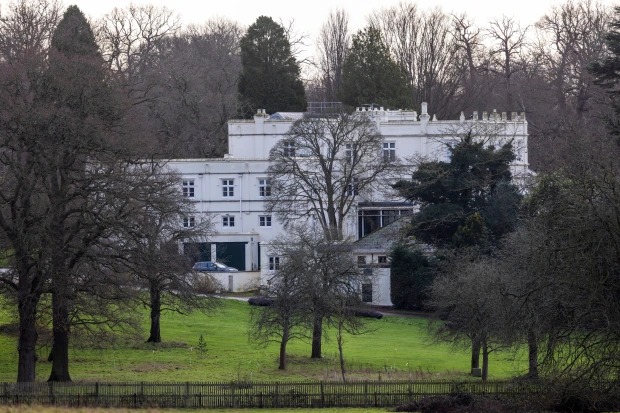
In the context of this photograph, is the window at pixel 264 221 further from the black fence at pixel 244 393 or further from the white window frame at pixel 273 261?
the black fence at pixel 244 393

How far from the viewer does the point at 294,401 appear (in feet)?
124

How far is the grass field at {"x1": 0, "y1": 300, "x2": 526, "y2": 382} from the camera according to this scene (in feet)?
146

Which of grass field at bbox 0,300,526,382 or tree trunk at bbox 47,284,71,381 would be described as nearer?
tree trunk at bbox 47,284,71,381

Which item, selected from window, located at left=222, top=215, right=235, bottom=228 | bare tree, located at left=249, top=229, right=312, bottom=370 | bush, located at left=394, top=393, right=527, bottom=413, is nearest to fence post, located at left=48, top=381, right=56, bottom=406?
bush, located at left=394, top=393, right=527, bottom=413

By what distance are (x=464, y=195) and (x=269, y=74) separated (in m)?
35.8

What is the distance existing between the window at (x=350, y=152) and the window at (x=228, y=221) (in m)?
9.21

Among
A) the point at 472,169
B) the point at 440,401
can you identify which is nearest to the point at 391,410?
the point at 440,401

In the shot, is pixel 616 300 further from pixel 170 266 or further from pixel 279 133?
pixel 279 133

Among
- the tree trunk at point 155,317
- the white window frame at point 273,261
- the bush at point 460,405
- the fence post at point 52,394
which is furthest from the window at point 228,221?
the bush at point 460,405

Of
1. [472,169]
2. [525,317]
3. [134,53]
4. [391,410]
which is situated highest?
[134,53]

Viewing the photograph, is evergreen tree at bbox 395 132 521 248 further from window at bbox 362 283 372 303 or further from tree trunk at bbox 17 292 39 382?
tree trunk at bbox 17 292 39 382

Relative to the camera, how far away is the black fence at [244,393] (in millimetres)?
36438

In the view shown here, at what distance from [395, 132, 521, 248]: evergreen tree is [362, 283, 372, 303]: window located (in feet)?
13.1

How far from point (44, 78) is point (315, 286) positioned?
14929 mm
